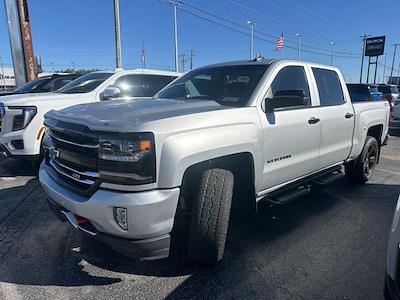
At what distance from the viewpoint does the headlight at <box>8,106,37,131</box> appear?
5.71m

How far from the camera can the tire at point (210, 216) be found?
2.85 m

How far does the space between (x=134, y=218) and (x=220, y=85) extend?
204cm

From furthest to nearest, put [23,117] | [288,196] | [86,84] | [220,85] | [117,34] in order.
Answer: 1. [117,34]
2. [86,84]
3. [23,117]
4. [220,85]
5. [288,196]

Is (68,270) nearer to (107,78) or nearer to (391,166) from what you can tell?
(107,78)

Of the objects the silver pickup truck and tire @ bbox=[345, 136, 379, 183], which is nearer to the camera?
the silver pickup truck

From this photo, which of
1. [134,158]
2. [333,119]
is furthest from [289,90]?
[134,158]

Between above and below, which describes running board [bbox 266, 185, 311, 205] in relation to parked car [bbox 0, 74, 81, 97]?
below

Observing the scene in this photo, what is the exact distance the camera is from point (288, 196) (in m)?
3.78

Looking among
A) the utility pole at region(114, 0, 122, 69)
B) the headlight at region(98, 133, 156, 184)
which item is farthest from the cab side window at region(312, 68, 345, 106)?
the utility pole at region(114, 0, 122, 69)

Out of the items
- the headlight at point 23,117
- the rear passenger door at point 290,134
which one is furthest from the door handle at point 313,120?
the headlight at point 23,117

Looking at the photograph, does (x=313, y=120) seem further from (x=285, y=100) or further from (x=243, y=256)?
(x=243, y=256)

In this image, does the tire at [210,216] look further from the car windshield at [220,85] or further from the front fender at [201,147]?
the car windshield at [220,85]

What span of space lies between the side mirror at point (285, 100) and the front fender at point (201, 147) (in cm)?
33

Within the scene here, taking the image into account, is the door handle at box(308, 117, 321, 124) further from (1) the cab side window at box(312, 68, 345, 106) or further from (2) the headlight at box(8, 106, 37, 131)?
(2) the headlight at box(8, 106, 37, 131)
